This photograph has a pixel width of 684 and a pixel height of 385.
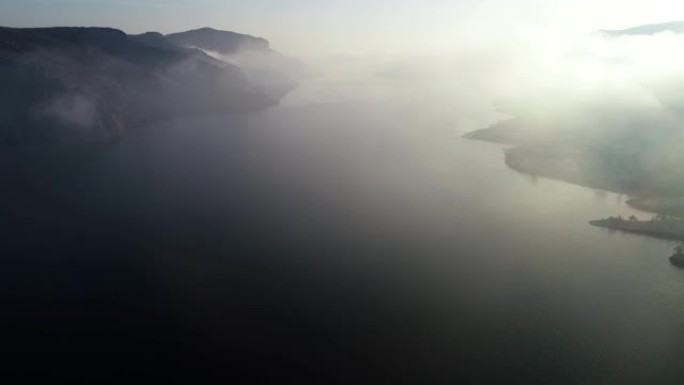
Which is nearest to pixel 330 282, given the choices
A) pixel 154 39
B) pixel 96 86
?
pixel 96 86

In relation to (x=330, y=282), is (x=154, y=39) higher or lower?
higher

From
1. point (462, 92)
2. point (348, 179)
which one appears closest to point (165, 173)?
point (348, 179)

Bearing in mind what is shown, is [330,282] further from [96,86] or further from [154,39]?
[154,39]

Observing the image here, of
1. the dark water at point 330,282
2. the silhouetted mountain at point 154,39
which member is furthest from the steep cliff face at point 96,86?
the silhouetted mountain at point 154,39

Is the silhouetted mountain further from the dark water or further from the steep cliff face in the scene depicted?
the dark water

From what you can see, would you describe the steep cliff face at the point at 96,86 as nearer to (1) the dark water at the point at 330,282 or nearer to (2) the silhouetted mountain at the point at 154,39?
(1) the dark water at the point at 330,282
